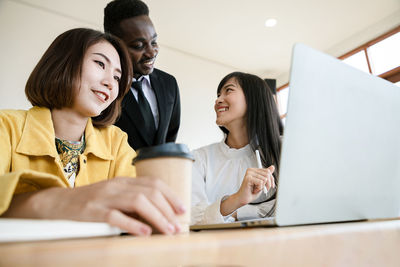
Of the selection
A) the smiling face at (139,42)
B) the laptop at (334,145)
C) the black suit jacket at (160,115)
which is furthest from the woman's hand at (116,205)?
the smiling face at (139,42)

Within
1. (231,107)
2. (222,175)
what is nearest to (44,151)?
(222,175)

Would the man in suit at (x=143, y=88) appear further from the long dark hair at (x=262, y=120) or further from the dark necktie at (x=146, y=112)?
the long dark hair at (x=262, y=120)

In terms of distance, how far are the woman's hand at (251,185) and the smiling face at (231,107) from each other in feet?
1.88

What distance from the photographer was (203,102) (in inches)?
141

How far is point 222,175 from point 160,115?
60 centimetres

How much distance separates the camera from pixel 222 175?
1.35 metres

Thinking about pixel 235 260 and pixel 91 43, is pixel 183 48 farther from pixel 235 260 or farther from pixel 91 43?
pixel 235 260

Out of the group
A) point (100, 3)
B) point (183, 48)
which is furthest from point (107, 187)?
point (183, 48)

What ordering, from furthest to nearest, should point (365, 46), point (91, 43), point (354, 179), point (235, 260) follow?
1. point (365, 46)
2. point (91, 43)
3. point (354, 179)
4. point (235, 260)

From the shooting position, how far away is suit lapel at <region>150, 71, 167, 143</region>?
1.68 metres

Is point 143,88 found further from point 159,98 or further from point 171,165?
point 171,165

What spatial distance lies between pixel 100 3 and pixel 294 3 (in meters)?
2.18

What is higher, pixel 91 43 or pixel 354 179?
pixel 91 43

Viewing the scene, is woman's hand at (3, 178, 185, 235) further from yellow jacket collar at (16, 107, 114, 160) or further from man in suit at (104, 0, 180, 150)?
man in suit at (104, 0, 180, 150)
